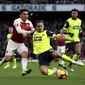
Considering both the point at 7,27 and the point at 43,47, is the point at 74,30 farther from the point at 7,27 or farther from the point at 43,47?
the point at 7,27

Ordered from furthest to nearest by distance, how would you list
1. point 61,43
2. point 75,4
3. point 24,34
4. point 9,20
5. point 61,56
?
point 9,20 → point 75,4 → point 61,43 → point 24,34 → point 61,56

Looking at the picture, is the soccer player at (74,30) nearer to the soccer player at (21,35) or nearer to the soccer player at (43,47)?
the soccer player at (21,35)

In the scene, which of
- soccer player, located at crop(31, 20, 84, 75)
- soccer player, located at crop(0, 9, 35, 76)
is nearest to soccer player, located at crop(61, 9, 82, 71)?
soccer player, located at crop(0, 9, 35, 76)

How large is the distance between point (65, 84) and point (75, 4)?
22.2 meters

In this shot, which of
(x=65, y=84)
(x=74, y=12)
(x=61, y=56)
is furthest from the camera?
(x=74, y=12)

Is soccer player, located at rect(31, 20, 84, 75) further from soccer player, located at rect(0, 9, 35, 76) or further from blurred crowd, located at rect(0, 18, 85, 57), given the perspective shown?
blurred crowd, located at rect(0, 18, 85, 57)

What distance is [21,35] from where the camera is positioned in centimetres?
1437

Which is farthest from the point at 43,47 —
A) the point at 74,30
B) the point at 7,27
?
the point at 7,27

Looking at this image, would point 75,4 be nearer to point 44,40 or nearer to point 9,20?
point 9,20

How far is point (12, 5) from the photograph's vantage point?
33.5m

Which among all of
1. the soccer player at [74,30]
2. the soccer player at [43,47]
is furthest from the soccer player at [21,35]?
the soccer player at [74,30]

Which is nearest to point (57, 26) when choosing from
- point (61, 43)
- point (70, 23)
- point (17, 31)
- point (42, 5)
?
point (42, 5)

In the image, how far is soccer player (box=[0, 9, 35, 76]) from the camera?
13664 millimetres

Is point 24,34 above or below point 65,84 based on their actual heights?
above
